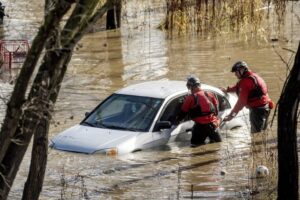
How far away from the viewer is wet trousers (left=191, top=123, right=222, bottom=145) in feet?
51.3

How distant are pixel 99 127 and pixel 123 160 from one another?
32.9 inches

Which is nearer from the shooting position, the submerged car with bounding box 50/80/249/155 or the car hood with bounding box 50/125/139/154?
the car hood with bounding box 50/125/139/154

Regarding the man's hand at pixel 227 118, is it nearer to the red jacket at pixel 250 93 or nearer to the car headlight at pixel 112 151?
the red jacket at pixel 250 93

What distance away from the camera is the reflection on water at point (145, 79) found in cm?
1332

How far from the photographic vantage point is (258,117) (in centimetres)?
1656

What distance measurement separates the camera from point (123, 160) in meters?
14.7

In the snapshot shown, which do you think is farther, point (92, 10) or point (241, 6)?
point (241, 6)

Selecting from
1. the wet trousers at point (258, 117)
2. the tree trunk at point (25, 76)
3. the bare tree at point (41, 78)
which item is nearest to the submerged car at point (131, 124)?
the wet trousers at point (258, 117)

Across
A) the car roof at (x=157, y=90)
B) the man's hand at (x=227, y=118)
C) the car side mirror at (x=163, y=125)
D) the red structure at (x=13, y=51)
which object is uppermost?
the red structure at (x=13, y=51)

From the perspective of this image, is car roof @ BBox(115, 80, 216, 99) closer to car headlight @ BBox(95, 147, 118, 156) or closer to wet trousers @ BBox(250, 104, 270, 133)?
wet trousers @ BBox(250, 104, 270, 133)

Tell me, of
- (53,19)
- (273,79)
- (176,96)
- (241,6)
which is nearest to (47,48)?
(53,19)

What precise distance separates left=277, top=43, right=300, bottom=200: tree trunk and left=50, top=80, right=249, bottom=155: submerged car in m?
4.53

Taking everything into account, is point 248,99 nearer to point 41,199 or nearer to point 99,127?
point 99,127

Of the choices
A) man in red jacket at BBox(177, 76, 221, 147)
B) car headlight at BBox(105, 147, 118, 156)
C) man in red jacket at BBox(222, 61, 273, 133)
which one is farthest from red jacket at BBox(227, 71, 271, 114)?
car headlight at BBox(105, 147, 118, 156)
